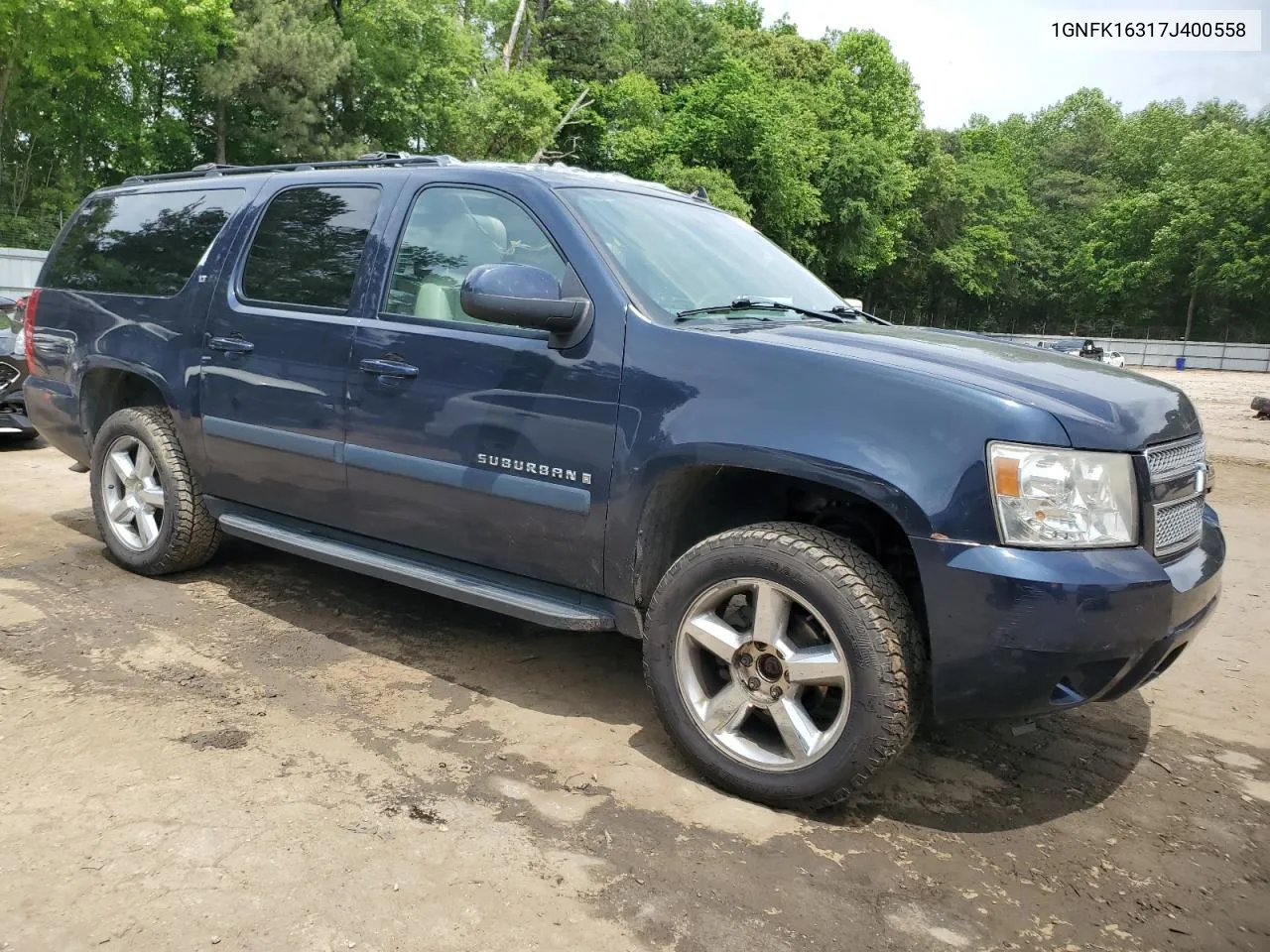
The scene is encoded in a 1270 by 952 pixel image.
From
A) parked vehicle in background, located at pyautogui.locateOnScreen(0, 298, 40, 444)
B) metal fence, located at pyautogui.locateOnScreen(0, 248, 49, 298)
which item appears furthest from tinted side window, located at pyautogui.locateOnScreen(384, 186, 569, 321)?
metal fence, located at pyautogui.locateOnScreen(0, 248, 49, 298)

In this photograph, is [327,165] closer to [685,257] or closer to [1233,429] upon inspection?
[685,257]

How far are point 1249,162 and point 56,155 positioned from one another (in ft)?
197

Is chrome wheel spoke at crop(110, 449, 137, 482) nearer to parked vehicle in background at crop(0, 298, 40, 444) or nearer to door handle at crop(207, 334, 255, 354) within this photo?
door handle at crop(207, 334, 255, 354)

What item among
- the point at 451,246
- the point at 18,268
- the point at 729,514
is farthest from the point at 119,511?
the point at 18,268

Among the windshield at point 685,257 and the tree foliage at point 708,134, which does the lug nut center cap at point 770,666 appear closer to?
the windshield at point 685,257

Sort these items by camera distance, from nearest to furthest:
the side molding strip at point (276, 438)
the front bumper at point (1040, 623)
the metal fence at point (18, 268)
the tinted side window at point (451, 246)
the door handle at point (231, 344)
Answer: the front bumper at point (1040, 623) → the tinted side window at point (451, 246) → the side molding strip at point (276, 438) → the door handle at point (231, 344) → the metal fence at point (18, 268)

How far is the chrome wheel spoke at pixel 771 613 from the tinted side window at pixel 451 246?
1389 millimetres

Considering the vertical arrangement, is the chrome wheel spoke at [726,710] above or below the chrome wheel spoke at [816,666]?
below

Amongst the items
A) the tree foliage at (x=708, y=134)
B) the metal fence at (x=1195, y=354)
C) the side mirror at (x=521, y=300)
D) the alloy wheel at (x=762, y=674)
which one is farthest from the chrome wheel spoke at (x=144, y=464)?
the metal fence at (x=1195, y=354)

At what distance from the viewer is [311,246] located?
4.17 meters

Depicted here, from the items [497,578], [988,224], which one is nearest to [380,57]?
[497,578]

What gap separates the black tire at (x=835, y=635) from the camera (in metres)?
2.69

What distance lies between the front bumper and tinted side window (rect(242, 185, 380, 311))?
102 inches

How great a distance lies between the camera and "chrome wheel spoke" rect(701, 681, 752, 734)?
9.74 feet
